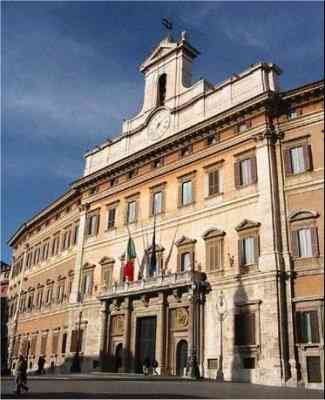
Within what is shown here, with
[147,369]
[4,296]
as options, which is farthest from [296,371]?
[4,296]

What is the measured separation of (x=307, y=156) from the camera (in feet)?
75.0

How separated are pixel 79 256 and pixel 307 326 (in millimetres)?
18490

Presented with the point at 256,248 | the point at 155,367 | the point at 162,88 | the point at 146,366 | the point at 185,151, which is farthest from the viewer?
the point at 162,88

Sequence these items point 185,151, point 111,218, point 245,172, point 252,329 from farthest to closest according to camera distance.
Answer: point 111,218 < point 185,151 < point 245,172 < point 252,329

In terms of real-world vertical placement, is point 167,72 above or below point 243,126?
above

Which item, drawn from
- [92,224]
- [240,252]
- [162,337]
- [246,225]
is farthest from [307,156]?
[92,224]

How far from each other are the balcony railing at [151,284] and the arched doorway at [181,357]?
116 inches

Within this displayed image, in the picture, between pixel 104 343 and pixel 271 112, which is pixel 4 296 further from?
pixel 271 112

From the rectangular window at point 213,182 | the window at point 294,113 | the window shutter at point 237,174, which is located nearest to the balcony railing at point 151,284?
the rectangular window at point 213,182

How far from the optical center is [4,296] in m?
54.1

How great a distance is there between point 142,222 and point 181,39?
486 inches

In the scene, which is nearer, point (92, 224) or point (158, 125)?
point (158, 125)

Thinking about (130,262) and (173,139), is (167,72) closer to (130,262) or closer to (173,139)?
(173,139)

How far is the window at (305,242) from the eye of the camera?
21.4m
